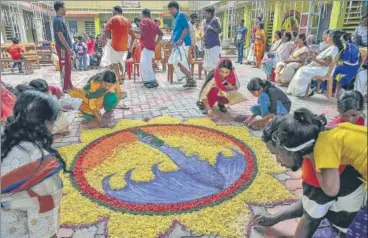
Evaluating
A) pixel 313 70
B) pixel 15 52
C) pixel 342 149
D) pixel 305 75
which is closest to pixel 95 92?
pixel 342 149

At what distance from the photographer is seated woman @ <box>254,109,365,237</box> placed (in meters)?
1.57

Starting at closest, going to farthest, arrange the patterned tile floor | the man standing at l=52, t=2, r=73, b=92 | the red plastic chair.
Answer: the patterned tile floor, the man standing at l=52, t=2, r=73, b=92, the red plastic chair

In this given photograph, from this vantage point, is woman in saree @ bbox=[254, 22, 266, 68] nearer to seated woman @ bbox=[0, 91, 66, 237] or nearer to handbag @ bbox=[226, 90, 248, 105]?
handbag @ bbox=[226, 90, 248, 105]

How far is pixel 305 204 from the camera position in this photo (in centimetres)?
179

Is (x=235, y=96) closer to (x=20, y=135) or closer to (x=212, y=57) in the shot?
(x=212, y=57)

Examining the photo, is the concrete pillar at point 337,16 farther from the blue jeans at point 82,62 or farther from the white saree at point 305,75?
the blue jeans at point 82,62

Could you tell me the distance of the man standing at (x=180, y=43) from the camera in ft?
21.7

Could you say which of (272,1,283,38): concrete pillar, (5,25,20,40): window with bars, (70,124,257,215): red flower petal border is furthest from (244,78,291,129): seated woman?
(5,25,20,40): window with bars

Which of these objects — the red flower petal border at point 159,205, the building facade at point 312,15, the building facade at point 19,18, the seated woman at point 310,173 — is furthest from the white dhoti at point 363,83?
the building facade at point 19,18

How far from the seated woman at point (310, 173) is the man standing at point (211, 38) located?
5.66 m

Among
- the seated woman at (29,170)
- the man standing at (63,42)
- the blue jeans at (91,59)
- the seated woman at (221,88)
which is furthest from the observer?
the blue jeans at (91,59)

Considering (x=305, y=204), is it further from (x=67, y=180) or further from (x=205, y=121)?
(x=205, y=121)

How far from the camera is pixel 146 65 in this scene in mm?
7160

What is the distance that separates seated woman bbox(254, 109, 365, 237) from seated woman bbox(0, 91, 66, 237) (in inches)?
49.2
